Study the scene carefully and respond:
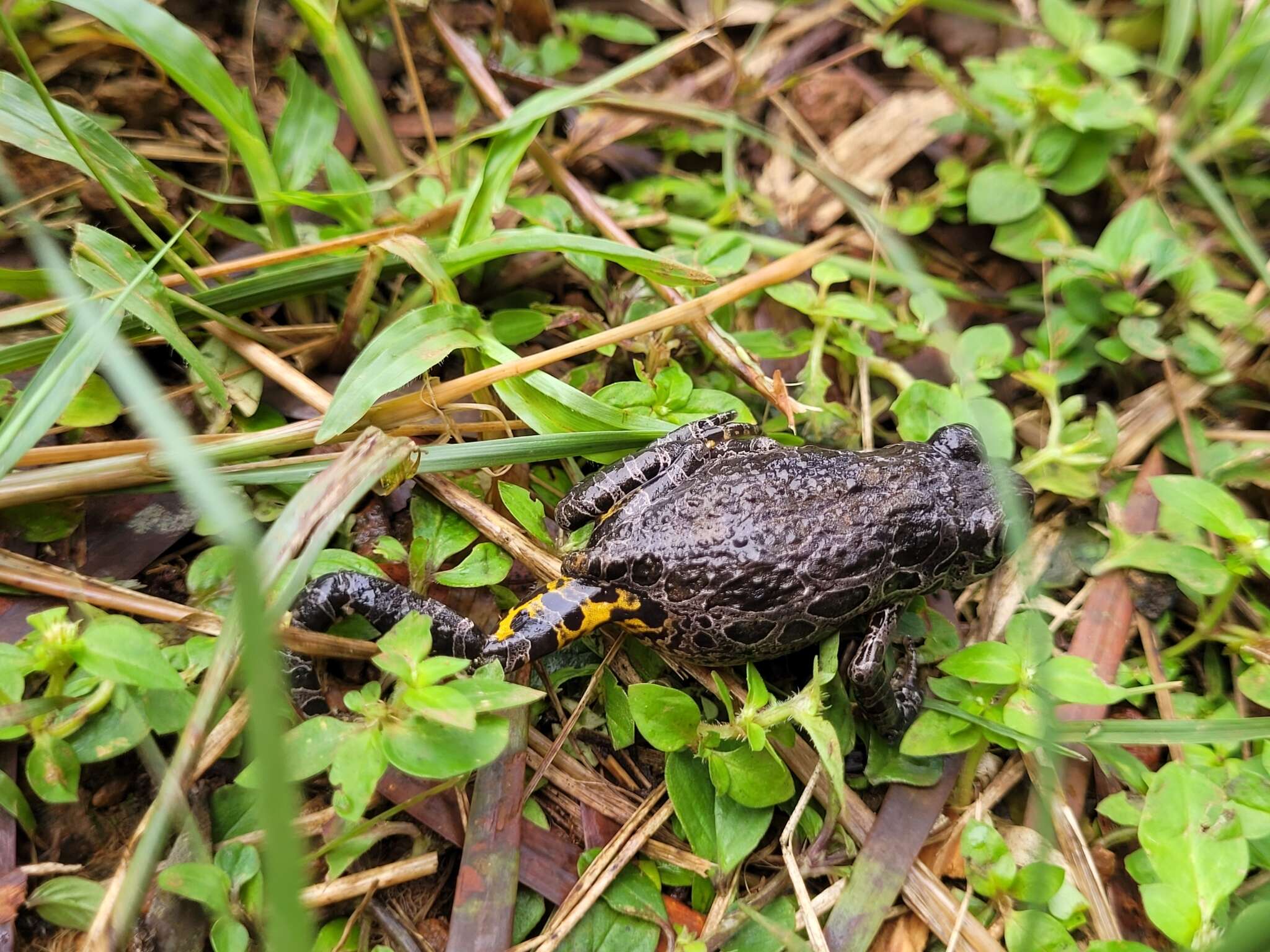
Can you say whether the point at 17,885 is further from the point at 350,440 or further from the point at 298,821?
the point at 350,440

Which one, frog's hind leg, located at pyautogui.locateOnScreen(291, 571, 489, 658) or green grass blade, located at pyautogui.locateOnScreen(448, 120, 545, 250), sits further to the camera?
green grass blade, located at pyautogui.locateOnScreen(448, 120, 545, 250)

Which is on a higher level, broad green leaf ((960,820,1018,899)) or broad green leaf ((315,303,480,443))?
broad green leaf ((315,303,480,443))

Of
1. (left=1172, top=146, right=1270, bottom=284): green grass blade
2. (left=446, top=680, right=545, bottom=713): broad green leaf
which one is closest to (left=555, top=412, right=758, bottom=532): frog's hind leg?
(left=446, top=680, right=545, bottom=713): broad green leaf

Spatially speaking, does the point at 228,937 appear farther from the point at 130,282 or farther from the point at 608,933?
the point at 130,282

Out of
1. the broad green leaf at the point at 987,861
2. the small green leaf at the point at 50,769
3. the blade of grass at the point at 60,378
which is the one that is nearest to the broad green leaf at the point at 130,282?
the blade of grass at the point at 60,378

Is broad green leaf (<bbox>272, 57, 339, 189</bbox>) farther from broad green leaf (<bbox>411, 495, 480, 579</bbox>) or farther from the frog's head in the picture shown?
the frog's head

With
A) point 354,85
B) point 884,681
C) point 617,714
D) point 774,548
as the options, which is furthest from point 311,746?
point 354,85
